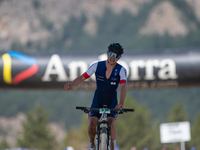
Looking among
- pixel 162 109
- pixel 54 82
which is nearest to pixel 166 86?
pixel 54 82

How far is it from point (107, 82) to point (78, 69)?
7.73m

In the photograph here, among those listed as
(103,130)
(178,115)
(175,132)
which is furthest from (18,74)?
(178,115)

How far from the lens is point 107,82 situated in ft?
24.4

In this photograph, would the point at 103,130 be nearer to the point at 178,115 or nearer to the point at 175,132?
the point at 175,132

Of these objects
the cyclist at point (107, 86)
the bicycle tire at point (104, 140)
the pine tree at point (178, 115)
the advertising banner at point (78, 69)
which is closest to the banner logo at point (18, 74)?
the advertising banner at point (78, 69)

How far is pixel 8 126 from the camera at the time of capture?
177750mm

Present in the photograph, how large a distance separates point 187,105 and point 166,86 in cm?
19033

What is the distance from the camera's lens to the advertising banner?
14742 millimetres

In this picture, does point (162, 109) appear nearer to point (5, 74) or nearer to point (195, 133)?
point (195, 133)

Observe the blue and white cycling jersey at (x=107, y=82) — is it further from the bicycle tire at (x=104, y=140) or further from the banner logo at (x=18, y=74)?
the banner logo at (x=18, y=74)

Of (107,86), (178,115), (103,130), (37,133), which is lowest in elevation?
(37,133)

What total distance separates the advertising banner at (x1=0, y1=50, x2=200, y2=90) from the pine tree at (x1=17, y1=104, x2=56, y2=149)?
62958mm

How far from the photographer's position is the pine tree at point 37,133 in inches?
3029

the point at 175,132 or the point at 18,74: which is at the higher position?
the point at 18,74
